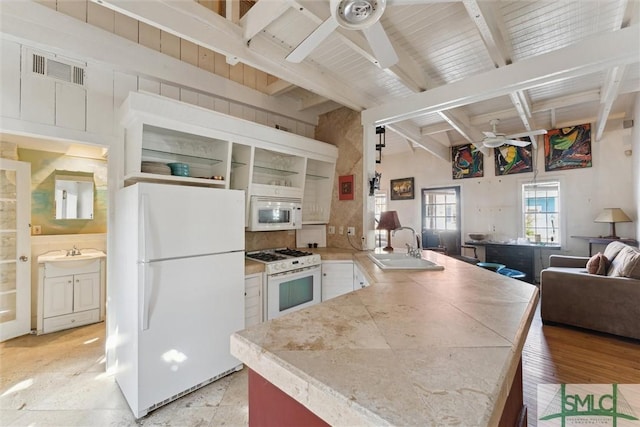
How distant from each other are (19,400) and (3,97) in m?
2.26

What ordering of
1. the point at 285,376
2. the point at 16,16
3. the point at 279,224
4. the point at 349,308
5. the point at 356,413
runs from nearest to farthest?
1. the point at 356,413
2. the point at 285,376
3. the point at 349,308
4. the point at 16,16
5. the point at 279,224

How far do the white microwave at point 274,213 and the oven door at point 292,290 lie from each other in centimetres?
60

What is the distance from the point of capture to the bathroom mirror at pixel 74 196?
3.57m

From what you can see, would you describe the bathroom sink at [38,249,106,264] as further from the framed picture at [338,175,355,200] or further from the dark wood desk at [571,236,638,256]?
the dark wood desk at [571,236,638,256]

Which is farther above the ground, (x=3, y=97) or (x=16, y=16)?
(x=16, y=16)

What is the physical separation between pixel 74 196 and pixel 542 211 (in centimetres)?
810

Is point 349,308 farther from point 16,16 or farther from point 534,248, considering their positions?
point 534,248

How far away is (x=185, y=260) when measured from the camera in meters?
2.09

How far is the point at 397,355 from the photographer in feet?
2.71

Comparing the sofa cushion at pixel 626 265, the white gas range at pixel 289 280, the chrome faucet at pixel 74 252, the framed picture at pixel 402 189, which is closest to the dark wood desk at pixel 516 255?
the sofa cushion at pixel 626 265

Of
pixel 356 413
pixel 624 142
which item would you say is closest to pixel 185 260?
pixel 356 413

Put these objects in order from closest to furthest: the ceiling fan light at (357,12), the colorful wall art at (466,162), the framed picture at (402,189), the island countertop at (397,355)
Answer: the island countertop at (397,355) → the ceiling fan light at (357,12) → the colorful wall art at (466,162) → the framed picture at (402,189)

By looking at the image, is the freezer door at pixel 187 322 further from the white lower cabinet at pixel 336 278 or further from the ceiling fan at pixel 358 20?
the ceiling fan at pixel 358 20

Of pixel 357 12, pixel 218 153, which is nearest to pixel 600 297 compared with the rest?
pixel 357 12
